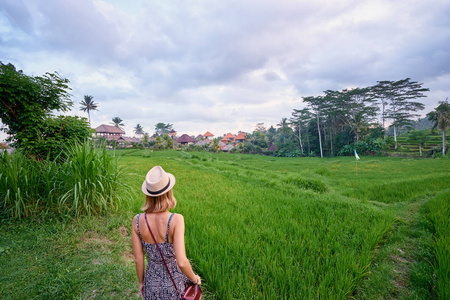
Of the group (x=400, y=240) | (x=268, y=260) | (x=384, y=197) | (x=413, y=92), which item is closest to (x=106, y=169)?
(x=268, y=260)

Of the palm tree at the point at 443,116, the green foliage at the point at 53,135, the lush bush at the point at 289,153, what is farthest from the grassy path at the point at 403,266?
the lush bush at the point at 289,153

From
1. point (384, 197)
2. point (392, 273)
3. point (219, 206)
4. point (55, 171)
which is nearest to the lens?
point (392, 273)

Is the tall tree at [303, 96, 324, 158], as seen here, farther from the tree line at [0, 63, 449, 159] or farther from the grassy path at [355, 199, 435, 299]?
the grassy path at [355, 199, 435, 299]

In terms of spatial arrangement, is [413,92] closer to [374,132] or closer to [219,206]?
[374,132]

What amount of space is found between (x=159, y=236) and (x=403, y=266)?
3249mm

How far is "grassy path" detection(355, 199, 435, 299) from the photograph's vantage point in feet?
6.73

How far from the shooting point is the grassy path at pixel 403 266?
6.73 feet

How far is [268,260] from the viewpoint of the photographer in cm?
236

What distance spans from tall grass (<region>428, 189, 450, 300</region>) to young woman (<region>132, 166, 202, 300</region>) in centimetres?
256

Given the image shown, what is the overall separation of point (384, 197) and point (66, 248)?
7.65 meters

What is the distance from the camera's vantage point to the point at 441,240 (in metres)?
2.74

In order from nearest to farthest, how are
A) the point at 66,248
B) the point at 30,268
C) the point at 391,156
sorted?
the point at 30,268 → the point at 66,248 → the point at 391,156

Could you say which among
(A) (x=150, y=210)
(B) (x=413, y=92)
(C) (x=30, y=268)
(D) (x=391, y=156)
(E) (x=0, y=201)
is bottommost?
(D) (x=391, y=156)

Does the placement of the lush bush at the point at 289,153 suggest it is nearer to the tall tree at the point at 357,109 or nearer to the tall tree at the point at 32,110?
the tall tree at the point at 357,109
